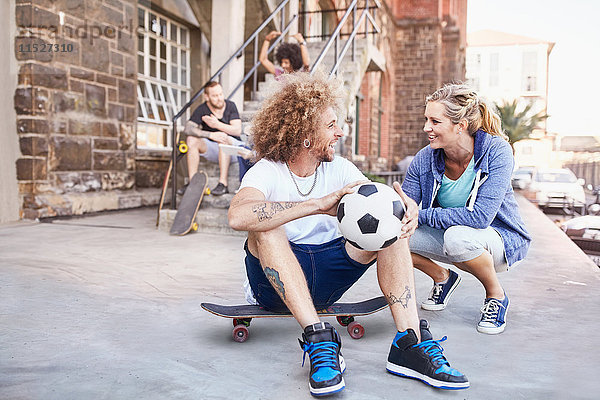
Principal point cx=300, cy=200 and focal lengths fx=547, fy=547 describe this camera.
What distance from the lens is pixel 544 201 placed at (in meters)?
14.1

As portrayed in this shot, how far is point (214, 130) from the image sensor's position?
5879mm

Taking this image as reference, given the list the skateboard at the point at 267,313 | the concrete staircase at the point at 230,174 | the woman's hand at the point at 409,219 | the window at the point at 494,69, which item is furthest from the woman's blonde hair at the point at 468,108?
the window at the point at 494,69

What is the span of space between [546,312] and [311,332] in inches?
63.9

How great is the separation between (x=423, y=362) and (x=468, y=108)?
1287mm

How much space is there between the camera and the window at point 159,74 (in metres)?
8.09

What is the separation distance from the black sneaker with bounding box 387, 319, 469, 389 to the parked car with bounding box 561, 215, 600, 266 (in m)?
5.26

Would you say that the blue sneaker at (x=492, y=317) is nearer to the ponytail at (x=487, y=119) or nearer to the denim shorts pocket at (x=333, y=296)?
the denim shorts pocket at (x=333, y=296)

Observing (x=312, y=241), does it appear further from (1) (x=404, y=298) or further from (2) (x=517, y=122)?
(2) (x=517, y=122)

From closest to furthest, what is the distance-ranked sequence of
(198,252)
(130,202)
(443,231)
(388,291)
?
(388,291) < (443,231) < (198,252) < (130,202)

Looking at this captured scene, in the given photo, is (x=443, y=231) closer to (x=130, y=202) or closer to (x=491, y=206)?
(x=491, y=206)

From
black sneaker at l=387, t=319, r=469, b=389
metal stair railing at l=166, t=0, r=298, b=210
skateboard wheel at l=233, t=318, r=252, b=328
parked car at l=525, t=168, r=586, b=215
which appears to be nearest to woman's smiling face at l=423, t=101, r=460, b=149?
black sneaker at l=387, t=319, r=469, b=389

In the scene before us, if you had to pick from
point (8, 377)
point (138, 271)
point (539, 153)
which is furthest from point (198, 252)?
point (539, 153)

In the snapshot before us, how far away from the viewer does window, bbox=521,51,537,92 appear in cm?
4578

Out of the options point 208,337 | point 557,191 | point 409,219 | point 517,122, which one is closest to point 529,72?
point 517,122
